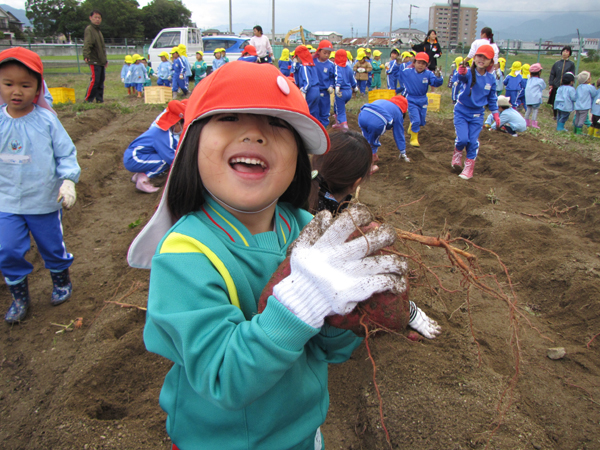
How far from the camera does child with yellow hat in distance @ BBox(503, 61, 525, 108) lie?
12.7 m

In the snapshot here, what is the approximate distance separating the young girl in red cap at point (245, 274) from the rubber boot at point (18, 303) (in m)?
2.58

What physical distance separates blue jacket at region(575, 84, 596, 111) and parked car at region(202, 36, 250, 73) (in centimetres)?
1290

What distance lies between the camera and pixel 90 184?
20.1 ft

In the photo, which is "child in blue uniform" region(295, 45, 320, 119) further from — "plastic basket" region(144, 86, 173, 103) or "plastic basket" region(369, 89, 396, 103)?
"plastic basket" region(144, 86, 173, 103)

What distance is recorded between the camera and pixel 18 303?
320cm

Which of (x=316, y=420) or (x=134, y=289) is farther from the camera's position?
(x=134, y=289)

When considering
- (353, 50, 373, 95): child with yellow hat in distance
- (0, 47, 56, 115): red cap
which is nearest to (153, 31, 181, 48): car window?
(353, 50, 373, 95): child with yellow hat in distance

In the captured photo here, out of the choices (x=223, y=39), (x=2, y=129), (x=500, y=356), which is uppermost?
(x=223, y=39)

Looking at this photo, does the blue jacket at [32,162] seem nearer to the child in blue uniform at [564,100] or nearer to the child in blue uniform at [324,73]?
the child in blue uniform at [324,73]

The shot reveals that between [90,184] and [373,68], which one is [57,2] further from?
[90,184]

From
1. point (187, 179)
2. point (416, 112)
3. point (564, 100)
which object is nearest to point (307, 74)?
point (416, 112)

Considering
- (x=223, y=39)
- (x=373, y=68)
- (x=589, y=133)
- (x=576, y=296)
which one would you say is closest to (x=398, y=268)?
(x=576, y=296)

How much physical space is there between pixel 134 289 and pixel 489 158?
708 centimetres

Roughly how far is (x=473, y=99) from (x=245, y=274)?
255 inches
